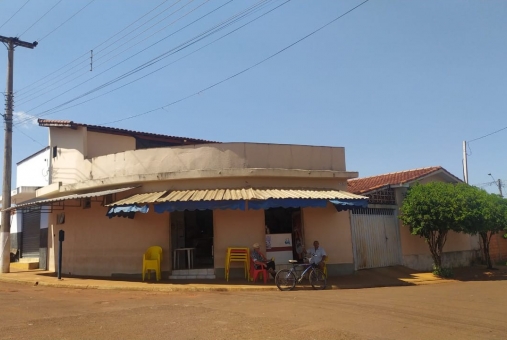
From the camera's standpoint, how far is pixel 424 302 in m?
10.1

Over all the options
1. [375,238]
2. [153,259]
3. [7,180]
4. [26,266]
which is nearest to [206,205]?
[153,259]

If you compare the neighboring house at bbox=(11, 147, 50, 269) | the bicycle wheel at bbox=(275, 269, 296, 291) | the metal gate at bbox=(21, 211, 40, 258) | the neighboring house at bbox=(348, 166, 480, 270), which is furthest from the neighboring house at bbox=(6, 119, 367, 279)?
the metal gate at bbox=(21, 211, 40, 258)

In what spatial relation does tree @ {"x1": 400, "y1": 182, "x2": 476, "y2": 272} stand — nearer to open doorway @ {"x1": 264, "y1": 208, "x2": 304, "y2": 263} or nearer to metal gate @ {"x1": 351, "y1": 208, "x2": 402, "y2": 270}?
metal gate @ {"x1": 351, "y1": 208, "x2": 402, "y2": 270}

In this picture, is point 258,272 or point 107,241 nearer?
point 258,272

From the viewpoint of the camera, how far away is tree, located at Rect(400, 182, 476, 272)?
15.7m

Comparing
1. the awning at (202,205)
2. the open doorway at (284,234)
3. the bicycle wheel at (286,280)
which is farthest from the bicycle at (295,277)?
the awning at (202,205)

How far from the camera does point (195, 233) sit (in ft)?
52.6

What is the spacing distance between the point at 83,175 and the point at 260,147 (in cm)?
691

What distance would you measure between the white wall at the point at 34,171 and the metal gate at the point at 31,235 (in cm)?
155

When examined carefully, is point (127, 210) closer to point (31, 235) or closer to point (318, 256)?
point (318, 256)

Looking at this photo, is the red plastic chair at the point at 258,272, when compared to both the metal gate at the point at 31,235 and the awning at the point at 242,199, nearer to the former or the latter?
the awning at the point at 242,199

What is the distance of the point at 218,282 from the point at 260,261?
141 centimetres

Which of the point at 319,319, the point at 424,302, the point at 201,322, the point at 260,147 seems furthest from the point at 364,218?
the point at 201,322

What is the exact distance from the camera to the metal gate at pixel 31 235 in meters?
20.7
